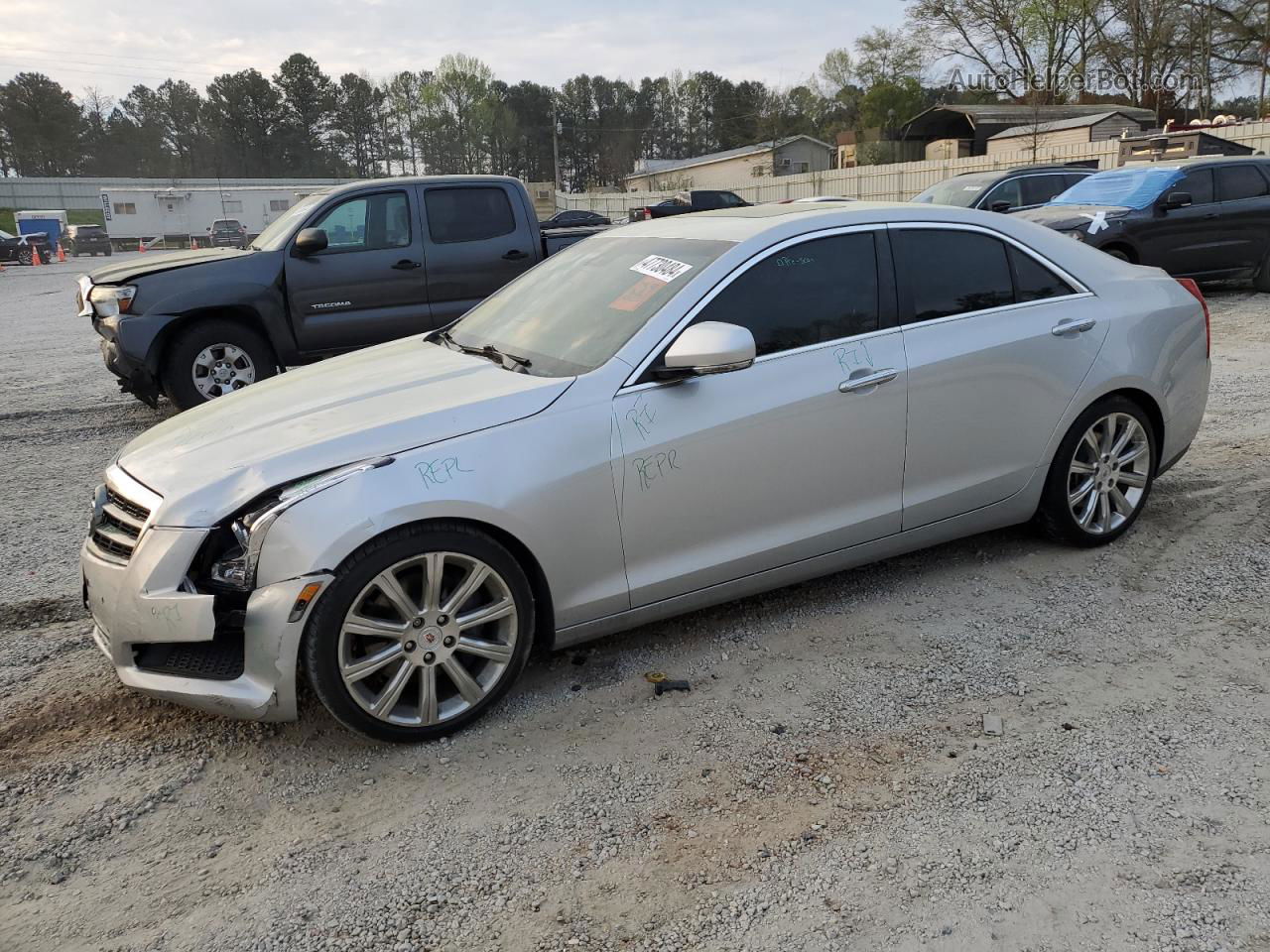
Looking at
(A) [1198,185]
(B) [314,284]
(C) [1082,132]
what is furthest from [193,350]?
(C) [1082,132]

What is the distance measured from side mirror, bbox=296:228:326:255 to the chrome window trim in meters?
5.18

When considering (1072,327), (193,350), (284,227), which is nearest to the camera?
(1072,327)

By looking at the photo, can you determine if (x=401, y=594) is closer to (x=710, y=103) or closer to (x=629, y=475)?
(x=629, y=475)

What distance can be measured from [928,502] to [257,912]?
288 centimetres

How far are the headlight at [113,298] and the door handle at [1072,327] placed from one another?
656cm

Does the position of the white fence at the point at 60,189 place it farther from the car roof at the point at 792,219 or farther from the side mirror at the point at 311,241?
the car roof at the point at 792,219

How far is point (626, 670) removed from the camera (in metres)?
3.68

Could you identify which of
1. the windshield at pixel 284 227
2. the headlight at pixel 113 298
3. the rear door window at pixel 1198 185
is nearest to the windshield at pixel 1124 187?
the rear door window at pixel 1198 185

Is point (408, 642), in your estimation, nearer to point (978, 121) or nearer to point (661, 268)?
point (661, 268)

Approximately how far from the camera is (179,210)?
45.5 metres

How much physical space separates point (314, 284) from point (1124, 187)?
33.1 ft

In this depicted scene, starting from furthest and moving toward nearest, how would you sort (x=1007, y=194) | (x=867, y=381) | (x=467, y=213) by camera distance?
(x=1007, y=194) → (x=467, y=213) → (x=867, y=381)

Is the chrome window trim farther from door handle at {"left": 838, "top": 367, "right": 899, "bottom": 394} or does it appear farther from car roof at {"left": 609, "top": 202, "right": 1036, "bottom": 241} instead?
door handle at {"left": 838, "top": 367, "right": 899, "bottom": 394}

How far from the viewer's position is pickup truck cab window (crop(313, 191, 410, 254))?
821 cm
